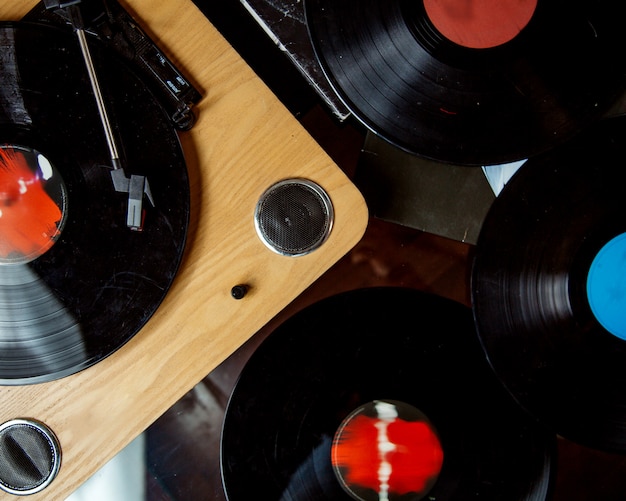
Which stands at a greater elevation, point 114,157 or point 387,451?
point 114,157

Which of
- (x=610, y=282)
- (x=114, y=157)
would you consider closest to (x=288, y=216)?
(x=114, y=157)

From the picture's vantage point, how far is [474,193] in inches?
42.3

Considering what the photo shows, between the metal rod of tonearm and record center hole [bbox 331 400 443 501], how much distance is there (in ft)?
1.77

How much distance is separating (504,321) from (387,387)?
235 mm

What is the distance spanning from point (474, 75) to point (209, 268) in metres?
0.50

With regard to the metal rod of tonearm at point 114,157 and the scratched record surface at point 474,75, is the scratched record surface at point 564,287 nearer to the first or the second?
the scratched record surface at point 474,75

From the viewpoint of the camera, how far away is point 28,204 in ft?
2.62

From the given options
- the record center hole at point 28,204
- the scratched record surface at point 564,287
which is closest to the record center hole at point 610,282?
the scratched record surface at point 564,287

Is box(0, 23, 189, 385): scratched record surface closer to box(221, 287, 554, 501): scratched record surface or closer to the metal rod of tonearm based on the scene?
the metal rod of tonearm

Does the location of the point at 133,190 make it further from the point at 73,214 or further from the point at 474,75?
the point at 474,75

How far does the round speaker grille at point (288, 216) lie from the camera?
846mm

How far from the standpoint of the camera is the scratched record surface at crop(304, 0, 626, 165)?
0.81 metres

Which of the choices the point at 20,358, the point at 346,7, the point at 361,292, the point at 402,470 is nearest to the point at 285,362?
the point at 361,292

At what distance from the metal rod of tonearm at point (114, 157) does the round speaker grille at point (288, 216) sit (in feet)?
0.58
